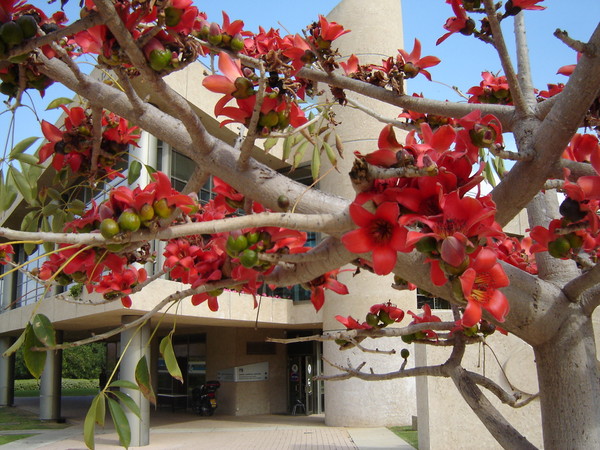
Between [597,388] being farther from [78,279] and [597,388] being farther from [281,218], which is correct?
[78,279]

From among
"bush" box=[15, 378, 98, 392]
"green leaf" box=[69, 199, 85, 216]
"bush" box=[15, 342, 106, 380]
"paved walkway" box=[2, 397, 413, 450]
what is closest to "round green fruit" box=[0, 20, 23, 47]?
"green leaf" box=[69, 199, 85, 216]

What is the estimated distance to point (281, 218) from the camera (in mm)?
987

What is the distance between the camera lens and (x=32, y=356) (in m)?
1.20

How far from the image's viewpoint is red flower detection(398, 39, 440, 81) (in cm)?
208

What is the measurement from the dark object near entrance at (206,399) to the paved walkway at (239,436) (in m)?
0.65

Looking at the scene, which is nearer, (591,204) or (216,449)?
(591,204)

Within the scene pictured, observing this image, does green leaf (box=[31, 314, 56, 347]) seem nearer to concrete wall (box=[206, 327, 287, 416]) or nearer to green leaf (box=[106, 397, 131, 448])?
green leaf (box=[106, 397, 131, 448])

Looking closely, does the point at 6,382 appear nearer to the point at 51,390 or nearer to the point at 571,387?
the point at 51,390

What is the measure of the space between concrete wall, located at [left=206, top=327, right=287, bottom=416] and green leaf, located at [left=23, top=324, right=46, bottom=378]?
1507cm

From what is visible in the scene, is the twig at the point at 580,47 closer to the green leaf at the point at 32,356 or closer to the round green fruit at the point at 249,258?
the round green fruit at the point at 249,258

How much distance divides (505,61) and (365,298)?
36.1 feet

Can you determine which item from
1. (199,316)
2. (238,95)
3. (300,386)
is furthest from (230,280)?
(300,386)

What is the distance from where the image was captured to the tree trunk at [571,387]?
1369 mm

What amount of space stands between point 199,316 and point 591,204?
11022mm
